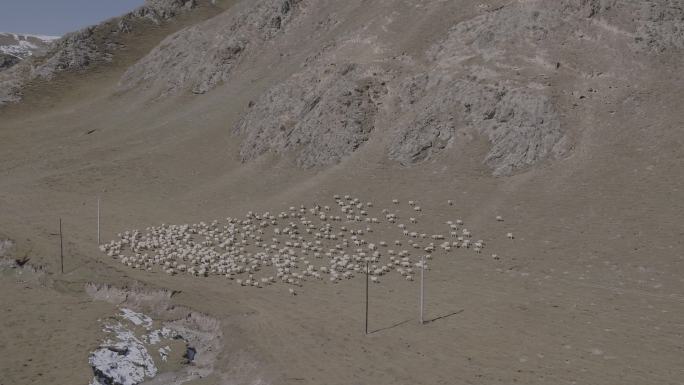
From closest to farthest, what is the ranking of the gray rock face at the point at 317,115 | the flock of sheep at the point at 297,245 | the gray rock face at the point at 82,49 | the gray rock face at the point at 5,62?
1. the flock of sheep at the point at 297,245
2. the gray rock face at the point at 317,115
3. the gray rock face at the point at 82,49
4. the gray rock face at the point at 5,62

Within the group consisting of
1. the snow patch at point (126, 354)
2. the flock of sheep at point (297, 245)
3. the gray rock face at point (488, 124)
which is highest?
the gray rock face at point (488, 124)

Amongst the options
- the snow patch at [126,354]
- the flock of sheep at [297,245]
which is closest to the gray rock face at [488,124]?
the flock of sheep at [297,245]

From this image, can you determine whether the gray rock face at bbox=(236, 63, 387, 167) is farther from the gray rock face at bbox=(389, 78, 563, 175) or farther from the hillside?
the gray rock face at bbox=(389, 78, 563, 175)

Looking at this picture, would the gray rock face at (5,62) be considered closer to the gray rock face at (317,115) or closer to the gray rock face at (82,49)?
the gray rock face at (82,49)

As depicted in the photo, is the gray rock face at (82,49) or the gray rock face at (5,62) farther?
the gray rock face at (5,62)

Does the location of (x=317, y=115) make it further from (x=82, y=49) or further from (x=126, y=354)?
(x=82, y=49)

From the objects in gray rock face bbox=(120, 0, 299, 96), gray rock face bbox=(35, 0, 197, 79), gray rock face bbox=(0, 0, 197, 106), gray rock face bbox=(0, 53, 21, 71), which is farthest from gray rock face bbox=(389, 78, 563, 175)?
gray rock face bbox=(0, 53, 21, 71)

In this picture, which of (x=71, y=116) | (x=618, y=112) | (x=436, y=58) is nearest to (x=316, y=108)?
(x=436, y=58)

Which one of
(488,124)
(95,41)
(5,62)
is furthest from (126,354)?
(5,62)
